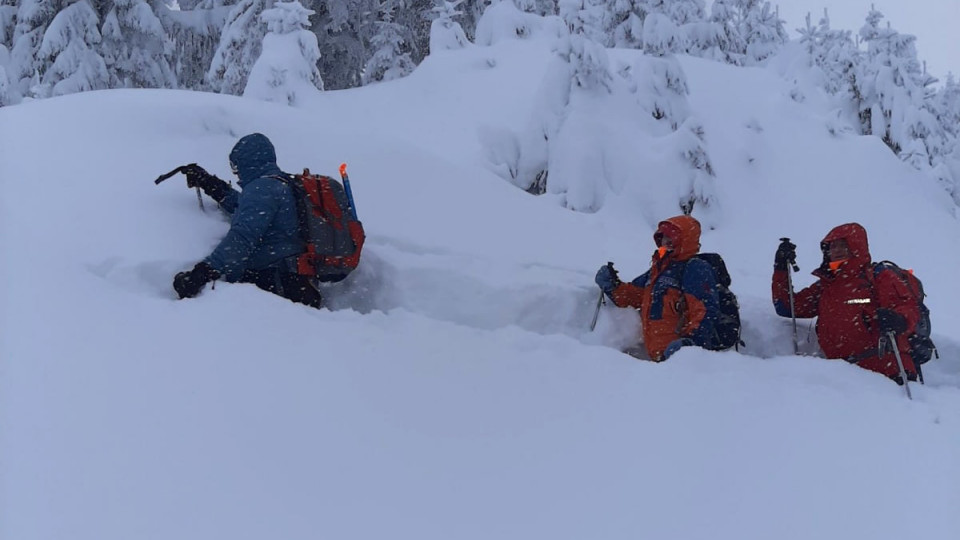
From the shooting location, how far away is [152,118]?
6.89 meters

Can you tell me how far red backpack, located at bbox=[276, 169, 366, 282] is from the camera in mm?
5410

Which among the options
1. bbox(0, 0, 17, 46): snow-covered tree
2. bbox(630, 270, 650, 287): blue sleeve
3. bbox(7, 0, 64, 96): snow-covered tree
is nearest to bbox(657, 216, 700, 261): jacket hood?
bbox(630, 270, 650, 287): blue sleeve

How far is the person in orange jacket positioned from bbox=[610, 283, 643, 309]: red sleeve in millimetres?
220

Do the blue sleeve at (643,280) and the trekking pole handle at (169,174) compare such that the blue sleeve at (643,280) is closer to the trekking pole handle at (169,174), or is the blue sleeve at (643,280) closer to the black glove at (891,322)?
the black glove at (891,322)

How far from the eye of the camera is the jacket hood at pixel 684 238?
575cm

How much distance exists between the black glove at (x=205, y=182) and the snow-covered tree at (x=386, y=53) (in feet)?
54.1

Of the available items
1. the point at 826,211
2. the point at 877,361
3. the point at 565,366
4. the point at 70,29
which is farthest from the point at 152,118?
the point at 70,29

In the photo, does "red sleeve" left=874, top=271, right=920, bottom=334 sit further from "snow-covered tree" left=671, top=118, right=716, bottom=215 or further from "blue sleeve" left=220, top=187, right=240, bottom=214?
"snow-covered tree" left=671, top=118, right=716, bottom=215

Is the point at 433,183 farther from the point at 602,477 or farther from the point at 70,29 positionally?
the point at 70,29

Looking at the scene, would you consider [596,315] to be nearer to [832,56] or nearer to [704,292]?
[704,292]

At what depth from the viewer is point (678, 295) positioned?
569 centimetres

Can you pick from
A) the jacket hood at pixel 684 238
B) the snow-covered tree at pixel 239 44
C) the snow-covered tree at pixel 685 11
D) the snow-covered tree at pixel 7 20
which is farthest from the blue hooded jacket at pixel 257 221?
the snow-covered tree at pixel 685 11

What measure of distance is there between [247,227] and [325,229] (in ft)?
2.14

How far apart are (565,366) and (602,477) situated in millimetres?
1201
